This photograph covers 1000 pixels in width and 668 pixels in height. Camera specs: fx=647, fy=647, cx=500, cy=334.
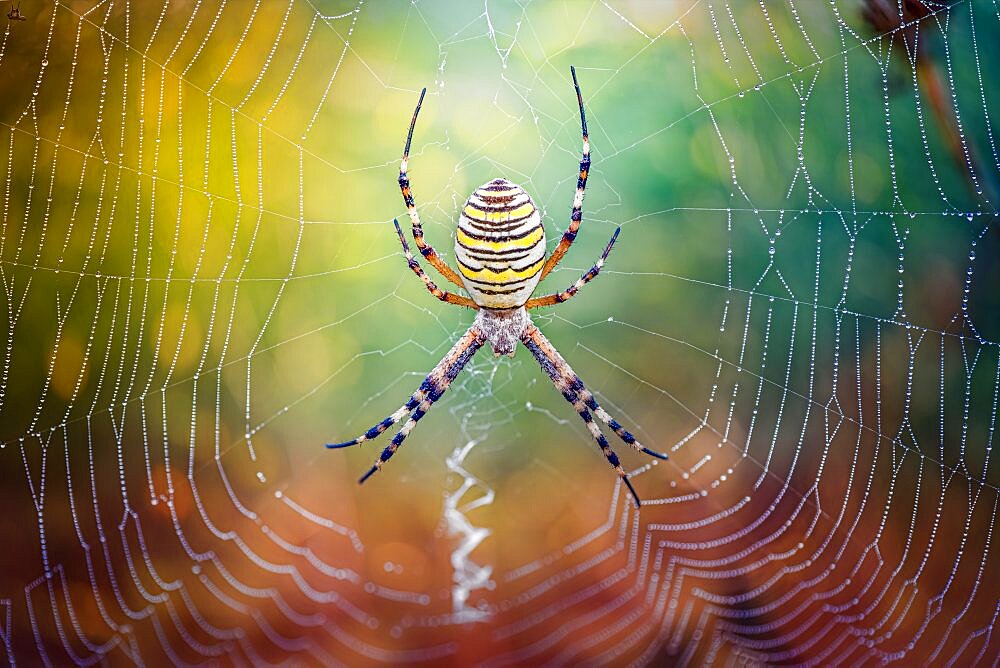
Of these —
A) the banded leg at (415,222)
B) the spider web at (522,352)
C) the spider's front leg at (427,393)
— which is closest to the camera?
the banded leg at (415,222)

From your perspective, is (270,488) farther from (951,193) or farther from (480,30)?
(951,193)

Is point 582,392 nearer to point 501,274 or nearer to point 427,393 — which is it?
point 427,393

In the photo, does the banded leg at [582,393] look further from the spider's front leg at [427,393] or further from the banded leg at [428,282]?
the banded leg at [428,282]

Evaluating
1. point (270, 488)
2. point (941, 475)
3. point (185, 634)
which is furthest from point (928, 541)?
point (185, 634)

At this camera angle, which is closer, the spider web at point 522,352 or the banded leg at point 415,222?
the banded leg at point 415,222

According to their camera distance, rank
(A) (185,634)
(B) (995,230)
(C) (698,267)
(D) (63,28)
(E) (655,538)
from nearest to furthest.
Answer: (D) (63,28), (B) (995,230), (C) (698,267), (A) (185,634), (E) (655,538)

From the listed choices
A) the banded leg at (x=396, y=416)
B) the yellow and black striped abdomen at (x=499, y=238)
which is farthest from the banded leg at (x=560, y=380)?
the yellow and black striped abdomen at (x=499, y=238)

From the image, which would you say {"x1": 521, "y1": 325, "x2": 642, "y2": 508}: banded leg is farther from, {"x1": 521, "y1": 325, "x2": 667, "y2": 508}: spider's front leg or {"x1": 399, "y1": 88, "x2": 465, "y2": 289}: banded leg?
{"x1": 399, "y1": 88, "x2": 465, "y2": 289}: banded leg

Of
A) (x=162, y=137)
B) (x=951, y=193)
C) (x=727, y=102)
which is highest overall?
(x=727, y=102)
